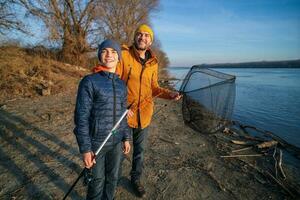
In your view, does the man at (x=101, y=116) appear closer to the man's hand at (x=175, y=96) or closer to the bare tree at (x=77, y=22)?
the man's hand at (x=175, y=96)

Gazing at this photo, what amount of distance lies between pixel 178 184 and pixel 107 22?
1919 cm

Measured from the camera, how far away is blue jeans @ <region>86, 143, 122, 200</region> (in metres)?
2.41

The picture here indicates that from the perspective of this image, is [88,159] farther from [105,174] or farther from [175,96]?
[175,96]

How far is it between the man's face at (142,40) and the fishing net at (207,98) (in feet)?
3.11

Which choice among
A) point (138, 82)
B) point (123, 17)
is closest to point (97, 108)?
point (138, 82)

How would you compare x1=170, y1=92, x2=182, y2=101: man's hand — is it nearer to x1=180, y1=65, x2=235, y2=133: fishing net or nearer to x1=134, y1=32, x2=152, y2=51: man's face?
x1=180, y1=65, x2=235, y2=133: fishing net

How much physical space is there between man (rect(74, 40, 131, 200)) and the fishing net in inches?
54.7

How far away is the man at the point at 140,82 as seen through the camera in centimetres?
289

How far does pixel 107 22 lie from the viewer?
801 inches

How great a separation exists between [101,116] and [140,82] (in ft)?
2.75

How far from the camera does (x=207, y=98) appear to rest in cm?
362

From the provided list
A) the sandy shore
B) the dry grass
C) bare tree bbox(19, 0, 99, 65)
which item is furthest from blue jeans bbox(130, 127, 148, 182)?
bare tree bbox(19, 0, 99, 65)

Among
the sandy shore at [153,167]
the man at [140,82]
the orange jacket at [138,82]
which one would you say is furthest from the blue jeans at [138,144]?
the sandy shore at [153,167]

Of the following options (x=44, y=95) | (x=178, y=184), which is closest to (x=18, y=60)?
(x=44, y=95)
